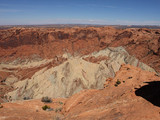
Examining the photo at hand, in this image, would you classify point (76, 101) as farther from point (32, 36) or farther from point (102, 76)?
point (32, 36)

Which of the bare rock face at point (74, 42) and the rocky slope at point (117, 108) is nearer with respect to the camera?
the rocky slope at point (117, 108)

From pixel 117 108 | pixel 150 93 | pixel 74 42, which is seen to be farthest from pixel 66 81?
pixel 74 42

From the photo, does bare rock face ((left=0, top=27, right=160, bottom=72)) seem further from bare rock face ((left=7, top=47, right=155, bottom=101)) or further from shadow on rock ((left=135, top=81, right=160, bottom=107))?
shadow on rock ((left=135, top=81, right=160, bottom=107))

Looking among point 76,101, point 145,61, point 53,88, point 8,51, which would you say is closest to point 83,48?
point 145,61

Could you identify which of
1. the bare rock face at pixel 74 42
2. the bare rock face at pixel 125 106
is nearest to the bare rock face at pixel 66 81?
the bare rock face at pixel 125 106

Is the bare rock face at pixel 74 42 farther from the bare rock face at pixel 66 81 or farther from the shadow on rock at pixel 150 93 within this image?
the shadow on rock at pixel 150 93

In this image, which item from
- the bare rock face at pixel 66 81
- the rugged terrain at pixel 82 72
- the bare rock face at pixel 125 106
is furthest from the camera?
the bare rock face at pixel 66 81

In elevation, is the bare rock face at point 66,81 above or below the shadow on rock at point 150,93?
below

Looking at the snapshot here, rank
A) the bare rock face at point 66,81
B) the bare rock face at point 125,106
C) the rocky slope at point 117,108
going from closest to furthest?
1. the bare rock face at point 125,106
2. the rocky slope at point 117,108
3. the bare rock face at point 66,81
